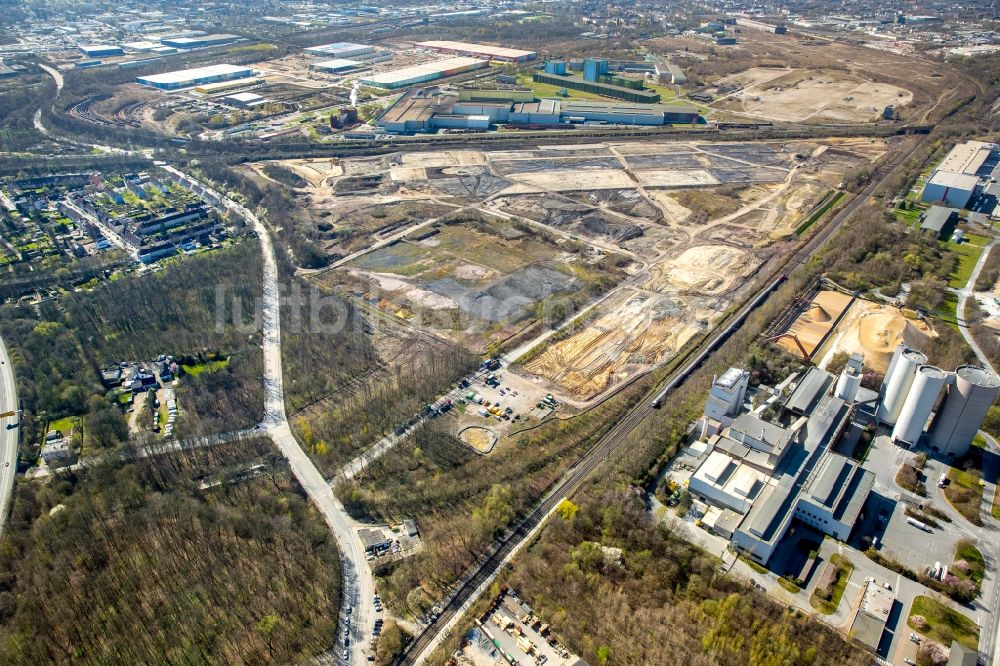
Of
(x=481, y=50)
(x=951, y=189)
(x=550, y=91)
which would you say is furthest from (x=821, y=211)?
(x=481, y=50)

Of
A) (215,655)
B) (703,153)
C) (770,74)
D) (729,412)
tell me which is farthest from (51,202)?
(770,74)

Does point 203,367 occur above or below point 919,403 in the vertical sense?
below

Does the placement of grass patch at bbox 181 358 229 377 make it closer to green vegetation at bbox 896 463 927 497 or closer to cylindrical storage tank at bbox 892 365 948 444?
green vegetation at bbox 896 463 927 497

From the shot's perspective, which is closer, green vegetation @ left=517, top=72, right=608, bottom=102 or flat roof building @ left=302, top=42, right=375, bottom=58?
green vegetation @ left=517, top=72, right=608, bottom=102

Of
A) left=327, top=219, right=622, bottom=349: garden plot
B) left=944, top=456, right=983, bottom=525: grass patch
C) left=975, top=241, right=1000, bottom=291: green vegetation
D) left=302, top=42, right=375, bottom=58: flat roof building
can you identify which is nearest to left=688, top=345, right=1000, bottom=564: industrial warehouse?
left=944, top=456, right=983, bottom=525: grass patch

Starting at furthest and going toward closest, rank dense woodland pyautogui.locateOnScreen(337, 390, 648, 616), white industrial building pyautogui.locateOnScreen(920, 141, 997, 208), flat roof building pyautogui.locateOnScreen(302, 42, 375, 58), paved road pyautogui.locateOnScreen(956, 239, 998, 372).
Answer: flat roof building pyautogui.locateOnScreen(302, 42, 375, 58) < white industrial building pyautogui.locateOnScreen(920, 141, 997, 208) < paved road pyautogui.locateOnScreen(956, 239, 998, 372) < dense woodland pyautogui.locateOnScreen(337, 390, 648, 616)

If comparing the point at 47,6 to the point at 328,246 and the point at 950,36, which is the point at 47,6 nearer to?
the point at 328,246

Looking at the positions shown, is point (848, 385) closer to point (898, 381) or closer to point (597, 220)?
point (898, 381)

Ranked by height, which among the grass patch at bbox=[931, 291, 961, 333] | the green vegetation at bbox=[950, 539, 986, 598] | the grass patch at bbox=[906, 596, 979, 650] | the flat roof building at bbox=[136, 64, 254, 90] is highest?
the flat roof building at bbox=[136, 64, 254, 90]
